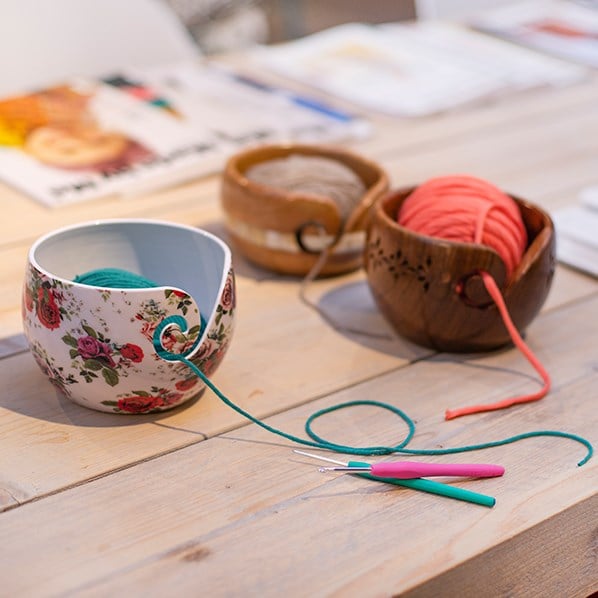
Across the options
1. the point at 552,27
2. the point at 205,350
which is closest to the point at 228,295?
the point at 205,350

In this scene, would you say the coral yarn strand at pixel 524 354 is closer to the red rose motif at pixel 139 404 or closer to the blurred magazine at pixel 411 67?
the red rose motif at pixel 139 404

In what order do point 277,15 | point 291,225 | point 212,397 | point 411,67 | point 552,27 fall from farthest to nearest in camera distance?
point 277,15
point 552,27
point 411,67
point 291,225
point 212,397

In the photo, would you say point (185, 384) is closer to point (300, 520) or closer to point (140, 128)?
point (300, 520)

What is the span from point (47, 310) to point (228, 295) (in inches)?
4.1

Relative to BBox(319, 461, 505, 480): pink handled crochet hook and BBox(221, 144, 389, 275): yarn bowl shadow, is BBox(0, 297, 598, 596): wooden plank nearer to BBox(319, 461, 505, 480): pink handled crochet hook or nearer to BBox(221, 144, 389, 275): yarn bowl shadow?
BBox(319, 461, 505, 480): pink handled crochet hook

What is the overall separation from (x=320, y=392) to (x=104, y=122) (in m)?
0.54

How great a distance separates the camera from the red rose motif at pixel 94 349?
54cm

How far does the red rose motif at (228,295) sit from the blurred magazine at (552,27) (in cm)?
95

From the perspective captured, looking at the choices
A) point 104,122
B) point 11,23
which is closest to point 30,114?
point 104,122

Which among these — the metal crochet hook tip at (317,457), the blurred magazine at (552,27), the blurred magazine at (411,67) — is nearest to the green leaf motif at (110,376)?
the metal crochet hook tip at (317,457)

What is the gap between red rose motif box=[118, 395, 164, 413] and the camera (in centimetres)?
57

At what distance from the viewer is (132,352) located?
21.5 inches

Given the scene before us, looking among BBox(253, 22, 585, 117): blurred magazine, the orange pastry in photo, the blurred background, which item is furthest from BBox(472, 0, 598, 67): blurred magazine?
the orange pastry in photo

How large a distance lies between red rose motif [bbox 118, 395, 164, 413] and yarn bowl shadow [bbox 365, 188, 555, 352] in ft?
0.62
